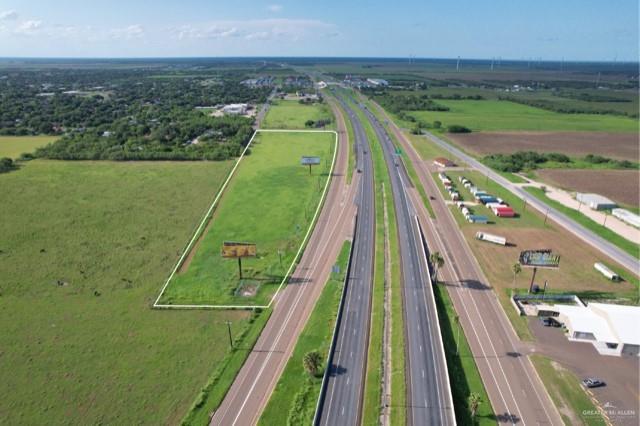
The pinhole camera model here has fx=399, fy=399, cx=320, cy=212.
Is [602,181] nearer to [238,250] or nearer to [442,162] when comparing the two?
[442,162]

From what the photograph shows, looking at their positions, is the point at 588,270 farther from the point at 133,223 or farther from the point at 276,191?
the point at 133,223

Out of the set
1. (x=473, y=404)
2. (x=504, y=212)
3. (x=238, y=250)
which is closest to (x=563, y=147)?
(x=504, y=212)

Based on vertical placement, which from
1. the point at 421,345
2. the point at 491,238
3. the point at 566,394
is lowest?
the point at 566,394

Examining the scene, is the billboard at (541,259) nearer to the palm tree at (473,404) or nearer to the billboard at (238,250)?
the palm tree at (473,404)

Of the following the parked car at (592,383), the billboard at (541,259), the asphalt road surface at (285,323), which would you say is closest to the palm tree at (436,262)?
A: the billboard at (541,259)

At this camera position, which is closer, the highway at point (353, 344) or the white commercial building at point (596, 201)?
the highway at point (353, 344)

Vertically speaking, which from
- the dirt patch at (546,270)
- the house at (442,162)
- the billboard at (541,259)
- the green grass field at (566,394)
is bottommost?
the green grass field at (566,394)
